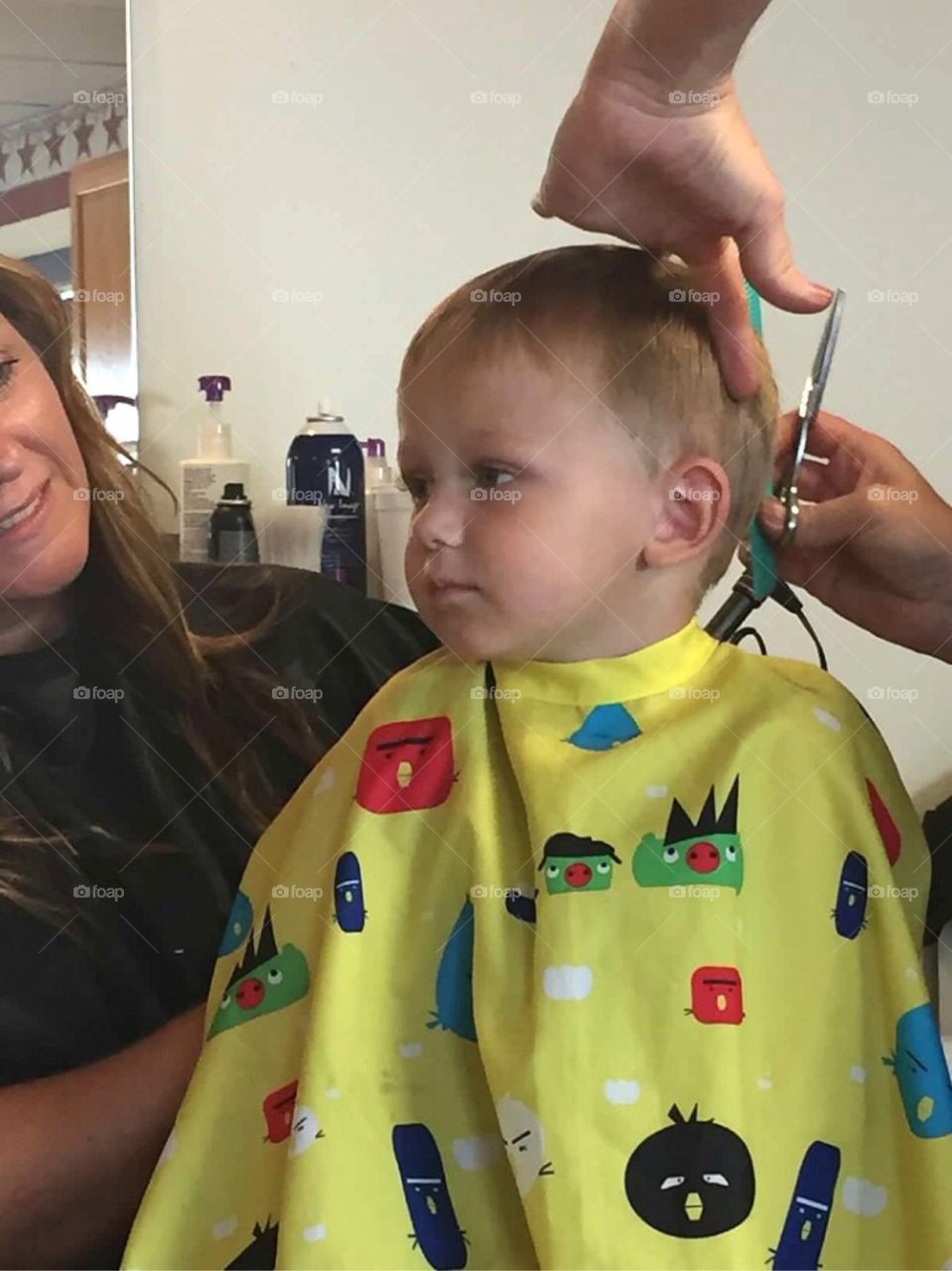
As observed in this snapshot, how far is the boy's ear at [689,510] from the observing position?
91cm

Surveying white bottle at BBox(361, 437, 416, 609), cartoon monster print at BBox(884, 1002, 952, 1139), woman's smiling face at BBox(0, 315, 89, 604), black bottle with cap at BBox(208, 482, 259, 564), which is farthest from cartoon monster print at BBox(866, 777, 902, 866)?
woman's smiling face at BBox(0, 315, 89, 604)

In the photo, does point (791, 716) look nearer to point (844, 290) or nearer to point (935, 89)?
point (844, 290)

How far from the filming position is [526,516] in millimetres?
871

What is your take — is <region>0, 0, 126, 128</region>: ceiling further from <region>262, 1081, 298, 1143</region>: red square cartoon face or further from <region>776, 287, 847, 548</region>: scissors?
<region>262, 1081, 298, 1143</region>: red square cartoon face

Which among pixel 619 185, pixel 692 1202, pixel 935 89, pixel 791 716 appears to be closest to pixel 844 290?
pixel 935 89

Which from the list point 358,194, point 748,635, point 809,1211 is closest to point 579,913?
point 809,1211

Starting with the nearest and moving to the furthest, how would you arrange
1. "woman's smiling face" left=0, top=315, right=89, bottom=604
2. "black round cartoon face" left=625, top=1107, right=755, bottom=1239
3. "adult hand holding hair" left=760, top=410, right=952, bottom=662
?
1. "black round cartoon face" left=625, top=1107, right=755, bottom=1239
2. "adult hand holding hair" left=760, top=410, right=952, bottom=662
3. "woman's smiling face" left=0, top=315, right=89, bottom=604

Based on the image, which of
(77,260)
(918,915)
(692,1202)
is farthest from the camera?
(77,260)

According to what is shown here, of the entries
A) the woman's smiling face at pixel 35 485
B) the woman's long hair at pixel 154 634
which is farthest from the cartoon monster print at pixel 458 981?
the woman's smiling face at pixel 35 485

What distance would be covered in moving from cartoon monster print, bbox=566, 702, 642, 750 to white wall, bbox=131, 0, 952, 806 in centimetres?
29

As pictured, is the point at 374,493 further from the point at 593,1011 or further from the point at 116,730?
the point at 593,1011

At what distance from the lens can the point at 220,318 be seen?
115 cm

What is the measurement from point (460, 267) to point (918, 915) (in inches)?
29.2

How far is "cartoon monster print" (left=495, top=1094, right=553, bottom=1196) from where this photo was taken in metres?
0.75
